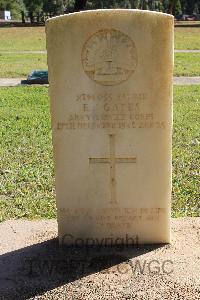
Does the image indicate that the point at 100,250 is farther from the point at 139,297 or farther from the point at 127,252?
the point at 139,297

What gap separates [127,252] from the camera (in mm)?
4551

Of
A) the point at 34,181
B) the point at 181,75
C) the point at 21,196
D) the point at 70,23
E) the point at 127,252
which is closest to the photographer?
the point at 70,23

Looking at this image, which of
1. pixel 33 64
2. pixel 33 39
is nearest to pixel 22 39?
pixel 33 39

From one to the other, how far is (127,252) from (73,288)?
70 centimetres

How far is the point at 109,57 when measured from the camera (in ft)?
14.2

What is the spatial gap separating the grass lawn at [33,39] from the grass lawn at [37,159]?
59.4 ft

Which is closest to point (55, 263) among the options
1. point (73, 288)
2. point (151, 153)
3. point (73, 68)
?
point (73, 288)

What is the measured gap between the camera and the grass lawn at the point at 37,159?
20.1ft

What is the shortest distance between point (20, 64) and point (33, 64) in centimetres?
58

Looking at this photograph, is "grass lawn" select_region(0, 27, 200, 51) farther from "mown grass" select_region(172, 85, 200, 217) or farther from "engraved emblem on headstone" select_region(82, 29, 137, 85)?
"engraved emblem on headstone" select_region(82, 29, 137, 85)

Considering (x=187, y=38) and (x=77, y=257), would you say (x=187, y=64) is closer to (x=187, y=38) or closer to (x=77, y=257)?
(x=187, y=38)

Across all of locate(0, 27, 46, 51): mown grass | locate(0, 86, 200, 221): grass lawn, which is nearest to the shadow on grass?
locate(0, 86, 200, 221): grass lawn

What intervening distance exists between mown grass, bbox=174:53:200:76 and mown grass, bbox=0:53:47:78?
16.6 feet

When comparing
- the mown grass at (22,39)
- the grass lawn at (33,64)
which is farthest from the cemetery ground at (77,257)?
the mown grass at (22,39)
